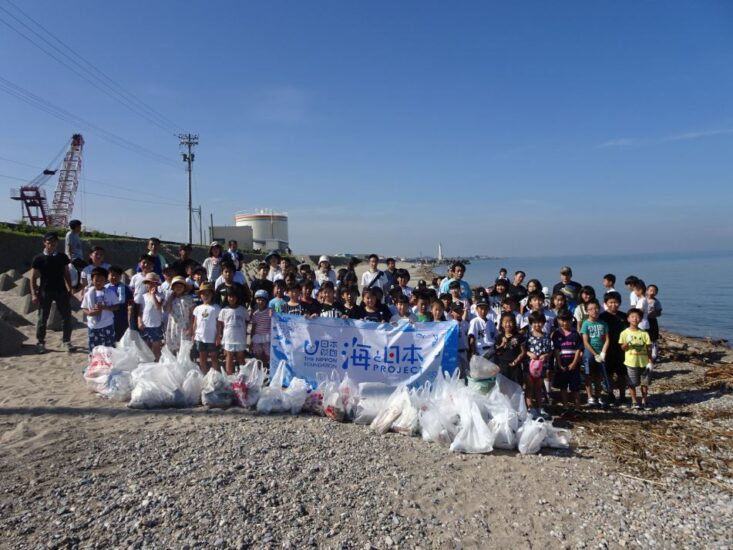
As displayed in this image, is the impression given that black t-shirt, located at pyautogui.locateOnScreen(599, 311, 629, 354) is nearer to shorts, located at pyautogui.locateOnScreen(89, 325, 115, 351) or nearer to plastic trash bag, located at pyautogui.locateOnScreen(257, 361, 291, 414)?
plastic trash bag, located at pyautogui.locateOnScreen(257, 361, 291, 414)

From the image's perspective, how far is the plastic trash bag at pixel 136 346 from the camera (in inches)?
246

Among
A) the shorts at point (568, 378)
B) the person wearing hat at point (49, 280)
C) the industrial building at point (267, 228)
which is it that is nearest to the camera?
the shorts at point (568, 378)

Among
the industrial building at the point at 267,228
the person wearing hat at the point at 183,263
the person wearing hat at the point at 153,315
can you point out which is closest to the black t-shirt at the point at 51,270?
the person wearing hat at the point at 183,263

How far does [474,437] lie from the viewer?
188 inches

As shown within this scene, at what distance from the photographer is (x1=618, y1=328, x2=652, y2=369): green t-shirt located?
6.44m

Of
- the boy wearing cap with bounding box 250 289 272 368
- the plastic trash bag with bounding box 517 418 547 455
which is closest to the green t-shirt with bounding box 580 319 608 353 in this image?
the plastic trash bag with bounding box 517 418 547 455

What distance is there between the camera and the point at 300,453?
4.55m

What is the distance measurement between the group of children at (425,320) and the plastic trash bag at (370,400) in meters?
1.01

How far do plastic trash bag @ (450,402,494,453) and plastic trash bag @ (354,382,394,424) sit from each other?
40.3 inches

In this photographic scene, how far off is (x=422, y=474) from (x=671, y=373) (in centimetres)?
780

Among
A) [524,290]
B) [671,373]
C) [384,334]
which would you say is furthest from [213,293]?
[671,373]

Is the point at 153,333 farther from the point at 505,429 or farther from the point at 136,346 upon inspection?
the point at 505,429

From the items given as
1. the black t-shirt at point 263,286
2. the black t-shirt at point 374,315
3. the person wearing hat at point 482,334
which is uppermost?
the black t-shirt at point 263,286

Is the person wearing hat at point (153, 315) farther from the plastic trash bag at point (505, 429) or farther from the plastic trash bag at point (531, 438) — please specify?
the plastic trash bag at point (531, 438)
